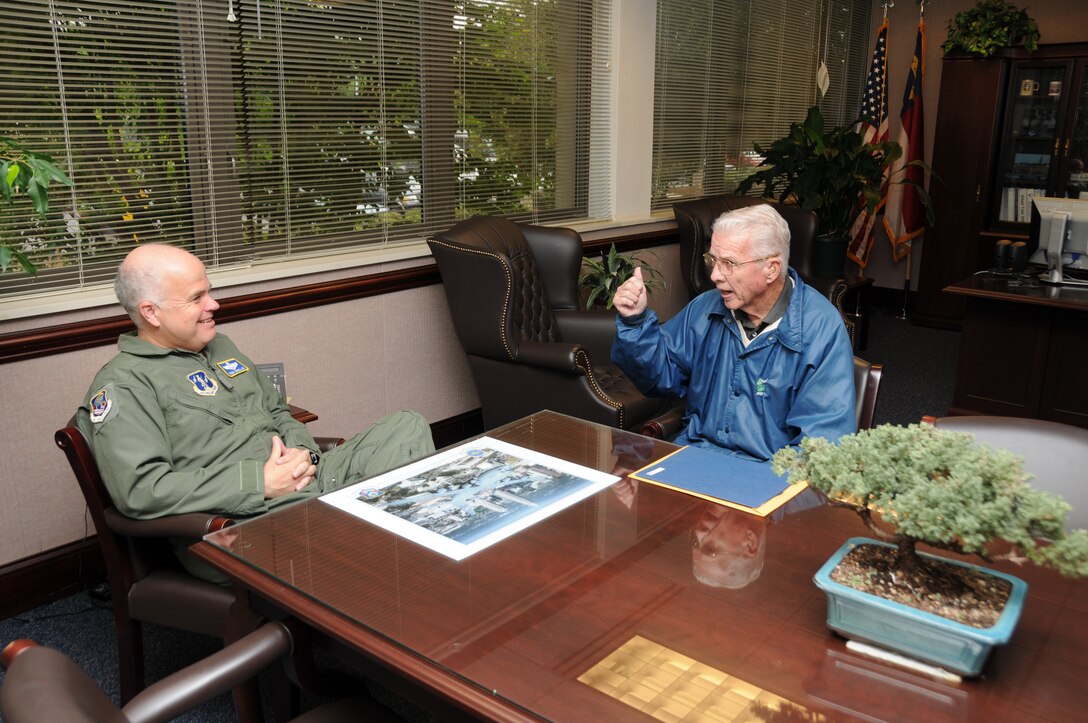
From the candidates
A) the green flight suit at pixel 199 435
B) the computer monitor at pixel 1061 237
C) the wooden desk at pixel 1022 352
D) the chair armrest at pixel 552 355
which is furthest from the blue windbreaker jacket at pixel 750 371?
the computer monitor at pixel 1061 237

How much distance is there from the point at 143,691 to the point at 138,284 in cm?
126

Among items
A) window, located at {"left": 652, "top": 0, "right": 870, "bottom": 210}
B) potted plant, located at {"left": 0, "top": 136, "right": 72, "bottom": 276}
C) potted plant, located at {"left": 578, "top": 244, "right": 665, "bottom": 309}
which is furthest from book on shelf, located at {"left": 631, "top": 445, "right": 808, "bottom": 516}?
window, located at {"left": 652, "top": 0, "right": 870, "bottom": 210}

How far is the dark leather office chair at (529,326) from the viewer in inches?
138

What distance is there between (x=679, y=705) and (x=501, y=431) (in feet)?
3.68

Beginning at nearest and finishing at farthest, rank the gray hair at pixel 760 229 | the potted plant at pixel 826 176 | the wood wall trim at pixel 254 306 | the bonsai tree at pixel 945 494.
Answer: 1. the bonsai tree at pixel 945 494
2. the gray hair at pixel 760 229
3. the wood wall trim at pixel 254 306
4. the potted plant at pixel 826 176

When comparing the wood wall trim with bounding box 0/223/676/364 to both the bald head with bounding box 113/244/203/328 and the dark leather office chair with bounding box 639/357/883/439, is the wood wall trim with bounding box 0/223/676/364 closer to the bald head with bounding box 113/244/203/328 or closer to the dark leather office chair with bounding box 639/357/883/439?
the bald head with bounding box 113/244/203/328

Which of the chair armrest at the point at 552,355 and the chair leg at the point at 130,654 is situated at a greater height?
the chair armrest at the point at 552,355

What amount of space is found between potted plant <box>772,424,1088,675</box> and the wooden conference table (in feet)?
0.21

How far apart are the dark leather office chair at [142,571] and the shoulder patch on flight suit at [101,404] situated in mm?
52

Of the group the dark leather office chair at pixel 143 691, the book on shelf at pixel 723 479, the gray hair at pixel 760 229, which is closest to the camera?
the dark leather office chair at pixel 143 691

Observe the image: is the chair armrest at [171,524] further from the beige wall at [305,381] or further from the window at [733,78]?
the window at [733,78]

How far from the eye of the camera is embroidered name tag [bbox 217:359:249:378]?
7.91ft

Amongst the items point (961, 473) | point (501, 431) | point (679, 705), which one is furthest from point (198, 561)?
point (961, 473)

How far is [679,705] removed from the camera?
3.68ft
